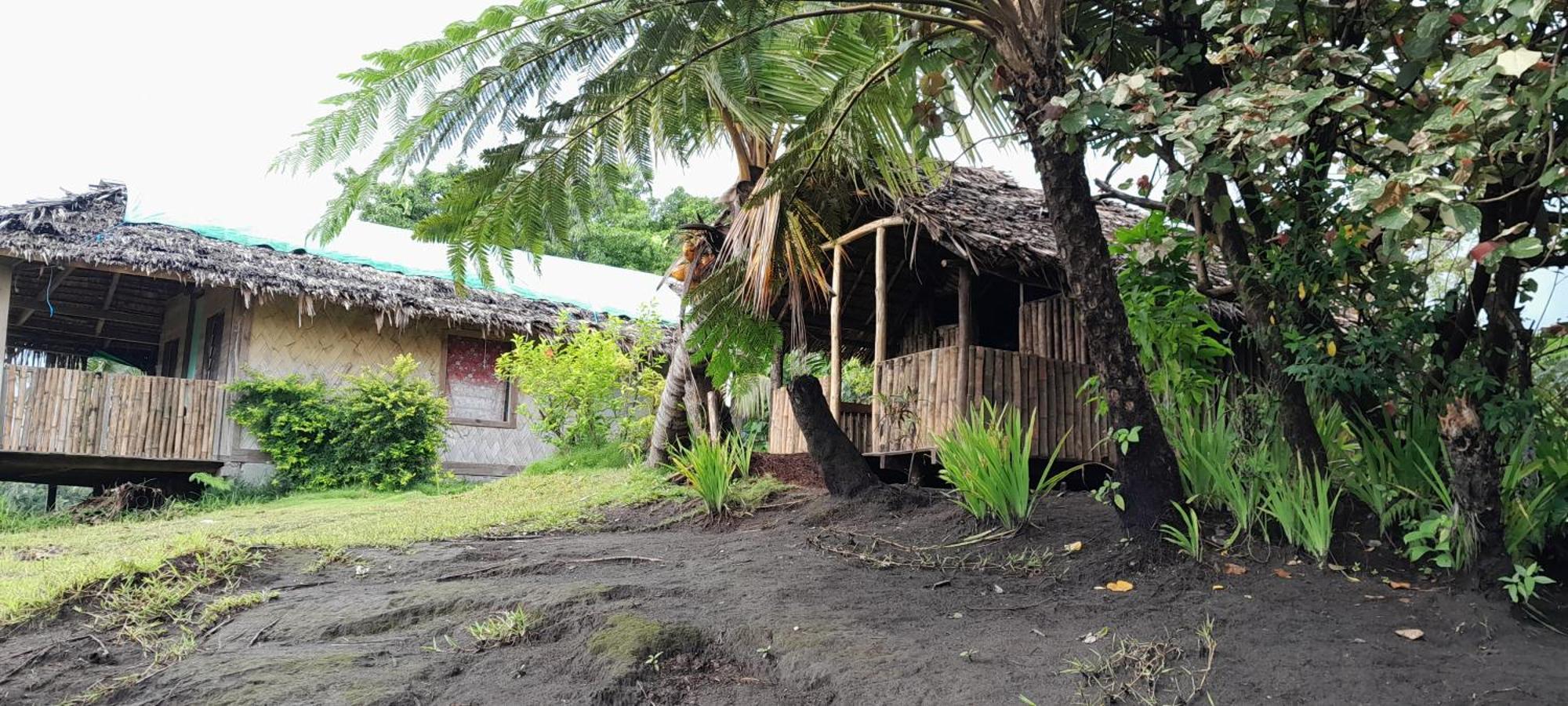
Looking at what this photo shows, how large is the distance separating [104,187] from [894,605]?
35.1 ft

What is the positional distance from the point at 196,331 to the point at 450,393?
317 cm

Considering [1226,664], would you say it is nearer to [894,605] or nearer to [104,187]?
[894,605]

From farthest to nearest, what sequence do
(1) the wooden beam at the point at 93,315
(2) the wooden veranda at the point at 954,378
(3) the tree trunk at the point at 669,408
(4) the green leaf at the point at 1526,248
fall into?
1. (1) the wooden beam at the point at 93,315
2. (3) the tree trunk at the point at 669,408
3. (2) the wooden veranda at the point at 954,378
4. (4) the green leaf at the point at 1526,248

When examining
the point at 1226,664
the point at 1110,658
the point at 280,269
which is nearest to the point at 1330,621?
the point at 1226,664

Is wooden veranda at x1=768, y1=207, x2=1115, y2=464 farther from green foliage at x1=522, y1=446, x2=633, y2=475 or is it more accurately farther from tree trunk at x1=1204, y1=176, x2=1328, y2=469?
tree trunk at x1=1204, y1=176, x2=1328, y2=469

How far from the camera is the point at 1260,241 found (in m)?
4.82

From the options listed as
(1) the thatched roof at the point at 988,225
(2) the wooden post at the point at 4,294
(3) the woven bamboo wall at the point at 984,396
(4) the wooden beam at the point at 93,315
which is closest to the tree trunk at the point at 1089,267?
(1) the thatched roof at the point at 988,225

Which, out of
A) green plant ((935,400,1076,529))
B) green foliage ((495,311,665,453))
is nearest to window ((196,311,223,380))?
green foliage ((495,311,665,453))

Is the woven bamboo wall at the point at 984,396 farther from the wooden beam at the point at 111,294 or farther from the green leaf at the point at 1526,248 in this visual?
the wooden beam at the point at 111,294

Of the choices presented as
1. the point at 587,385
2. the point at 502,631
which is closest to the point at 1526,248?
the point at 502,631

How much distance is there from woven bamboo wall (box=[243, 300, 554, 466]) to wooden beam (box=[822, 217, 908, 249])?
5081 mm

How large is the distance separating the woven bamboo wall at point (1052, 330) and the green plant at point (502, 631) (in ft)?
18.2

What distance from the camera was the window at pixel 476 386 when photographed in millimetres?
14523

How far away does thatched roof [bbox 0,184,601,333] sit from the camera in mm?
10859
